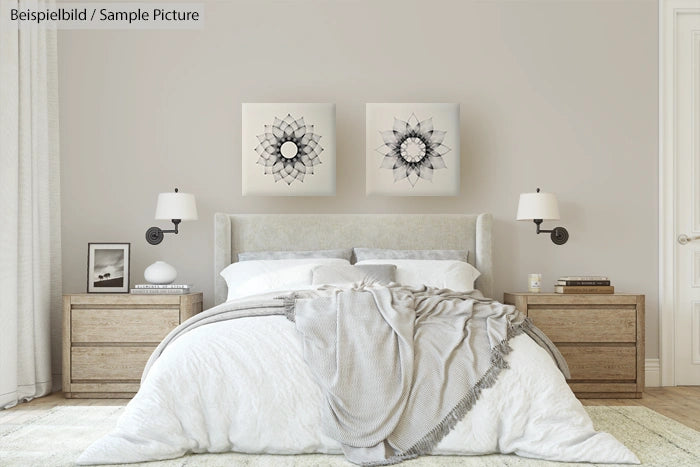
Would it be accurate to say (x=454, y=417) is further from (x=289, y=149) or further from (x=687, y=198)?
(x=687, y=198)

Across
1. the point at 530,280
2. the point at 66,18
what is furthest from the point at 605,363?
the point at 66,18

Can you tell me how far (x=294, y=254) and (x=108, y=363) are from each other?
53.3 inches

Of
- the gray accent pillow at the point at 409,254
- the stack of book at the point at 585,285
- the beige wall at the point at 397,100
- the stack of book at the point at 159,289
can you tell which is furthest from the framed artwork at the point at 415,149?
the stack of book at the point at 159,289

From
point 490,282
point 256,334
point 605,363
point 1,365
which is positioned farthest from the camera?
point 490,282

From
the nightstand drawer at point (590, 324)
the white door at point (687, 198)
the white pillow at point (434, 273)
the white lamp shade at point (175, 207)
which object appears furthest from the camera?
the white door at point (687, 198)

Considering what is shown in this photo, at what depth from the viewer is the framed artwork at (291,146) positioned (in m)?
4.92

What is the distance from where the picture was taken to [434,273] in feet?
14.7

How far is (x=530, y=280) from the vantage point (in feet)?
15.8

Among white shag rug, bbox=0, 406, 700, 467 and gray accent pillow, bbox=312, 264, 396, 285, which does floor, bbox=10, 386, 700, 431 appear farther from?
gray accent pillow, bbox=312, 264, 396, 285

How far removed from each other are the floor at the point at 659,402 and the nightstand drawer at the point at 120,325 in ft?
1.25

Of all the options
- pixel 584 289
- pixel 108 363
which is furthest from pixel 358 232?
pixel 108 363

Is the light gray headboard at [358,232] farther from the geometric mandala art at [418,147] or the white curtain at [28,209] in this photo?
the white curtain at [28,209]

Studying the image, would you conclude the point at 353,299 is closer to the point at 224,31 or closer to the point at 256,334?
the point at 256,334

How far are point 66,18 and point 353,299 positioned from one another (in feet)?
10.8
